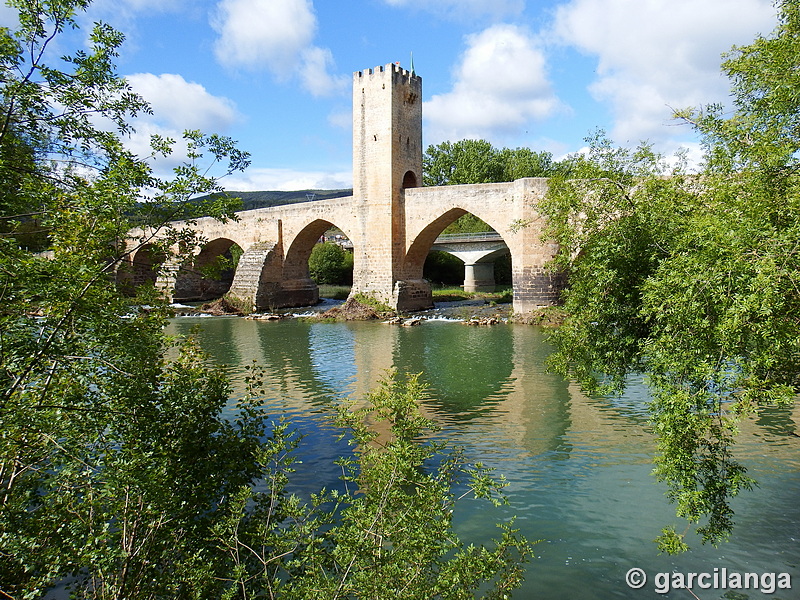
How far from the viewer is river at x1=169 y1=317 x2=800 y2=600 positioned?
4.76 meters

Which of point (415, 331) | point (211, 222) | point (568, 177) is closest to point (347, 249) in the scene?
point (211, 222)

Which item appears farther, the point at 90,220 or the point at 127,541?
the point at 90,220

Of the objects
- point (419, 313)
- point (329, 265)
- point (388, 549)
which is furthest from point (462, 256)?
point (388, 549)

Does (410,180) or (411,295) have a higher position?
(410,180)

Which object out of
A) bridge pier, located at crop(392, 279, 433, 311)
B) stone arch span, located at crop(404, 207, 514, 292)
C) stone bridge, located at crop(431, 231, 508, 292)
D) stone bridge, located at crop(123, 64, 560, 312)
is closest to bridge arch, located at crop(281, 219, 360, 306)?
stone bridge, located at crop(123, 64, 560, 312)

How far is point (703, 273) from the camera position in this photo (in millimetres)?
3830

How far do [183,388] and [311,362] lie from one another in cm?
888

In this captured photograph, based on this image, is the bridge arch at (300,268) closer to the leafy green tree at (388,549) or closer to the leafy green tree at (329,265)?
the leafy green tree at (329,265)

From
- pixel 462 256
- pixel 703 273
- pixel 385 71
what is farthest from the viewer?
pixel 462 256

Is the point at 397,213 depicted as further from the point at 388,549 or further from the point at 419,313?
the point at 388,549

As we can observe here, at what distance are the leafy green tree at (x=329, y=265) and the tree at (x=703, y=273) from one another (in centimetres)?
2877

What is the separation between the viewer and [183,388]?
4.41 meters

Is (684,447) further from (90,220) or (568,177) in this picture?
(90,220)

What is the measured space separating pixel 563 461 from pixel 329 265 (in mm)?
28348
